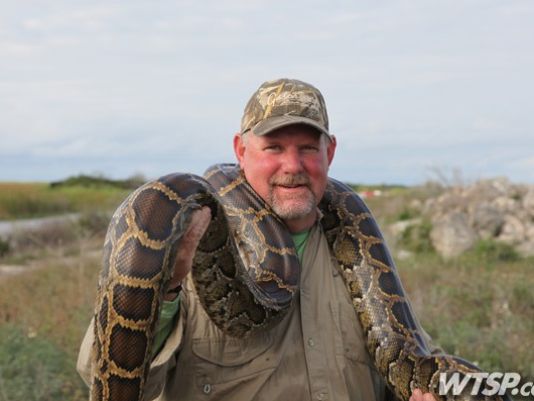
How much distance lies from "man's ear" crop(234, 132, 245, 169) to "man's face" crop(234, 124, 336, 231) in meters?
0.19

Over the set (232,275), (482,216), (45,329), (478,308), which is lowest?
(478,308)

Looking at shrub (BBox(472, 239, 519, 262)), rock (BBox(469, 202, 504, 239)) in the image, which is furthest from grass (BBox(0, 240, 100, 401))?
rock (BBox(469, 202, 504, 239))

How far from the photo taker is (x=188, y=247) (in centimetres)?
392

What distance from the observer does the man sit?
4281 mm

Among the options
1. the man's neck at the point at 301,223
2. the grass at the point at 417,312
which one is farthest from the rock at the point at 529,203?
the man's neck at the point at 301,223

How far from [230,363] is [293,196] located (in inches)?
45.4

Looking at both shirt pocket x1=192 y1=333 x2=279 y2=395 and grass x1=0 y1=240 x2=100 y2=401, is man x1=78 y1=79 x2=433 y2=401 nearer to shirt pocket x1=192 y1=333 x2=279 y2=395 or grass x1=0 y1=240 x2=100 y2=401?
shirt pocket x1=192 y1=333 x2=279 y2=395

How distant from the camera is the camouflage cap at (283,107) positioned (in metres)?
4.80

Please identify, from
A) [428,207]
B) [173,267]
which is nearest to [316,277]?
[173,267]

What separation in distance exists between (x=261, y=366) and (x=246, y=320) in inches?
12.0

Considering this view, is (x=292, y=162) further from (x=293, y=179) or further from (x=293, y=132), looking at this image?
(x=293, y=132)

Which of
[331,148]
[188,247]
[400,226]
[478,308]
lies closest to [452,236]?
[400,226]

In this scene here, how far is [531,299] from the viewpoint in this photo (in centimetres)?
1369

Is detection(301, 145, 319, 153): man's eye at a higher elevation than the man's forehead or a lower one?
lower
